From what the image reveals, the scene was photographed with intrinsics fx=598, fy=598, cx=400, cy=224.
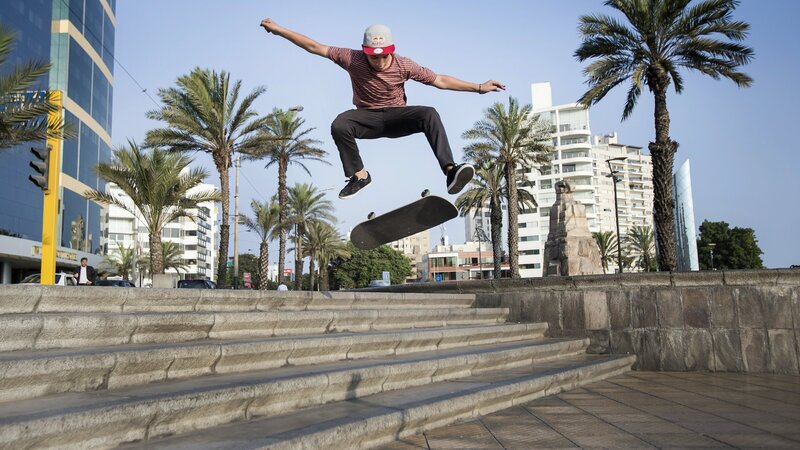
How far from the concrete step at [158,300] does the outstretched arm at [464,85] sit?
2.53 meters

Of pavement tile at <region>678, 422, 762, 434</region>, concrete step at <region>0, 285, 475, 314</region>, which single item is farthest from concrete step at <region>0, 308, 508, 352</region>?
pavement tile at <region>678, 422, 762, 434</region>

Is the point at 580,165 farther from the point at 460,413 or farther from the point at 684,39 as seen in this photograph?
the point at 460,413

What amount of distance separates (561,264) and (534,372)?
1805cm

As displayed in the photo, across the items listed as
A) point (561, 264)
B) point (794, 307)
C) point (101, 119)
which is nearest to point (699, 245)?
point (561, 264)

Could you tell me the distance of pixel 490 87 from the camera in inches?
220

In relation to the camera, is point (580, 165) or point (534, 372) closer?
point (534, 372)

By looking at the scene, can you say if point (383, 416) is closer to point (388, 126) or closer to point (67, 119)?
point (388, 126)

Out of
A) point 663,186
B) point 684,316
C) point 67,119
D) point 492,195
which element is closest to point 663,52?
point 663,186

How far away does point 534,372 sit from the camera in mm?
6016

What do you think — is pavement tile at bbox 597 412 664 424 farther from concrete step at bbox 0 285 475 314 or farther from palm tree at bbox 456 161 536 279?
palm tree at bbox 456 161 536 279

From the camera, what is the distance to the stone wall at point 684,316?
26.0ft

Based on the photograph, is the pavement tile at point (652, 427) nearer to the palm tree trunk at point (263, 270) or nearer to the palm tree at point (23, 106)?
the palm tree at point (23, 106)

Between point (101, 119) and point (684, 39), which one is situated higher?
point (101, 119)

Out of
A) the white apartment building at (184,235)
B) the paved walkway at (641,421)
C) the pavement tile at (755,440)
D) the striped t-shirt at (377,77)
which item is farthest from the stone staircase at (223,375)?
the white apartment building at (184,235)
